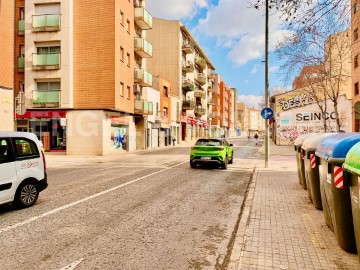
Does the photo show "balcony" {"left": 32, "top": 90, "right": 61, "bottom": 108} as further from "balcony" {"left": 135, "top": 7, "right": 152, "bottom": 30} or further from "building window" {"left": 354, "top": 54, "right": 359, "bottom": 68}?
"building window" {"left": 354, "top": 54, "right": 359, "bottom": 68}

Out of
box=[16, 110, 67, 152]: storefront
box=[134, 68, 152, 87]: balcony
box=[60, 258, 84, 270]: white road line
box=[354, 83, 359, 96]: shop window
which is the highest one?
box=[134, 68, 152, 87]: balcony

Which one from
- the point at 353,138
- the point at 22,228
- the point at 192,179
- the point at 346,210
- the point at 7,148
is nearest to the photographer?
the point at 346,210

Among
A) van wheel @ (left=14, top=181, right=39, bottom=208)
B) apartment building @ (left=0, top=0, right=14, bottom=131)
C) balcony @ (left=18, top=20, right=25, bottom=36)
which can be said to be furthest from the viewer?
balcony @ (left=18, top=20, right=25, bottom=36)

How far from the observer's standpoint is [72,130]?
25.6 metres

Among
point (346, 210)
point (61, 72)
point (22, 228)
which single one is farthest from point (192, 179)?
point (61, 72)

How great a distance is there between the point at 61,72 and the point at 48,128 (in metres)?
4.52

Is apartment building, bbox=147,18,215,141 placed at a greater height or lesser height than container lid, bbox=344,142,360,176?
greater

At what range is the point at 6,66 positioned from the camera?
18.7m

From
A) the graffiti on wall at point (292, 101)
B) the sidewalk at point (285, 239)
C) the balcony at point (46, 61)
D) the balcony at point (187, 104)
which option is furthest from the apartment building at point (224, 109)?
the sidewalk at point (285, 239)

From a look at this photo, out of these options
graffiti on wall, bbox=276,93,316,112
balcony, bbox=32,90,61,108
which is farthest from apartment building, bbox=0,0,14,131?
graffiti on wall, bbox=276,93,316,112

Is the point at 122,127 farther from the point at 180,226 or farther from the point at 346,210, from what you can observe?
the point at 346,210

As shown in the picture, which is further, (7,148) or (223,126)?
(223,126)

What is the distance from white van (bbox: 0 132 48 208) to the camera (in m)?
7.03

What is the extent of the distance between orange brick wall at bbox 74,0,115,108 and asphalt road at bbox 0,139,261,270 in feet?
56.8
